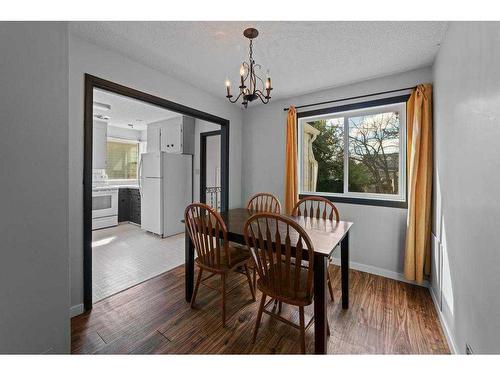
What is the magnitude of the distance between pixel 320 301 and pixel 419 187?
70.0 inches

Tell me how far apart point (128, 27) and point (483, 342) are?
302 centimetres

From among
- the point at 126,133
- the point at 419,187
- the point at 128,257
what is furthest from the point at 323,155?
the point at 126,133

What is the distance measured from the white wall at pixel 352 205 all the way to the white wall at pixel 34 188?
8.87ft

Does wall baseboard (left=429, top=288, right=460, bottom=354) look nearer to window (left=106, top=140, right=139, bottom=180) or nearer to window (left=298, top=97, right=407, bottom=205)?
window (left=298, top=97, right=407, bottom=205)

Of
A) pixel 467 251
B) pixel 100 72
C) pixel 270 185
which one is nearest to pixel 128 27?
pixel 100 72

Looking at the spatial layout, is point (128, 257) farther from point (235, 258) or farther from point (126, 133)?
point (126, 133)

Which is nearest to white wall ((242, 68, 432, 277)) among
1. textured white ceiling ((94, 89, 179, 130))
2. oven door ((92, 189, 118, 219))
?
textured white ceiling ((94, 89, 179, 130))

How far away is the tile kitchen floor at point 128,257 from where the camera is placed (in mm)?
2397

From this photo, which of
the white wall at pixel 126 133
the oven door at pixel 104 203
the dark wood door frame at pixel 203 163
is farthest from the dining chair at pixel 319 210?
the white wall at pixel 126 133

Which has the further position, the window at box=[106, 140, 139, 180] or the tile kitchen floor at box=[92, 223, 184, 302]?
the window at box=[106, 140, 139, 180]

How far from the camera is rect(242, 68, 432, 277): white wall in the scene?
8.08 feet

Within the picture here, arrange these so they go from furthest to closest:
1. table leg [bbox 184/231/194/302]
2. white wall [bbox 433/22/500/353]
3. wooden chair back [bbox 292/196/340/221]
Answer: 1. wooden chair back [bbox 292/196/340/221]
2. table leg [bbox 184/231/194/302]
3. white wall [bbox 433/22/500/353]
